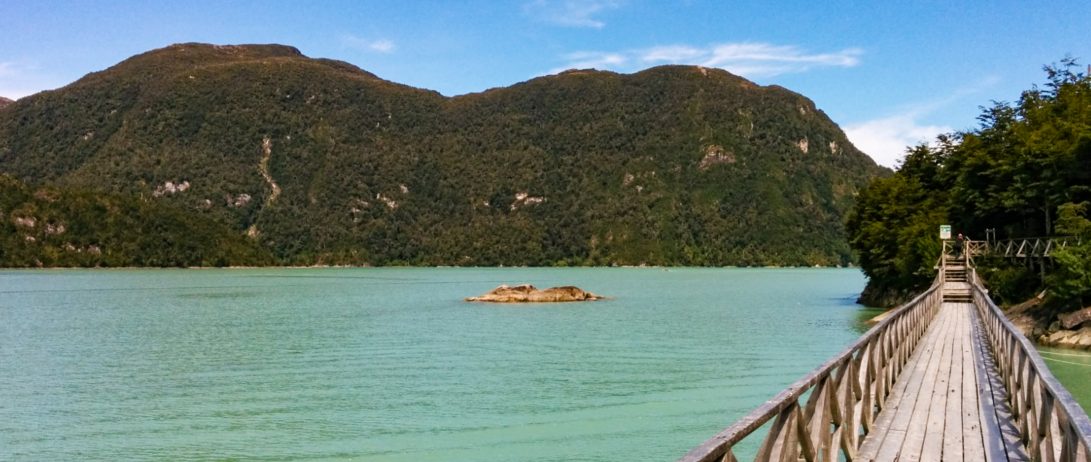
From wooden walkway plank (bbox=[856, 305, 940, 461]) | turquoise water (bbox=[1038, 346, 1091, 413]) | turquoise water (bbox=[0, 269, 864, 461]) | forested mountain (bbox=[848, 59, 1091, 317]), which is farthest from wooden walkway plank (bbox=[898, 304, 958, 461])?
forested mountain (bbox=[848, 59, 1091, 317])

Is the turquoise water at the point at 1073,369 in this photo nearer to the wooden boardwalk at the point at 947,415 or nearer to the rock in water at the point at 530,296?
the wooden boardwalk at the point at 947,415

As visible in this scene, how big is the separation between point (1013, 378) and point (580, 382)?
17.1 metres

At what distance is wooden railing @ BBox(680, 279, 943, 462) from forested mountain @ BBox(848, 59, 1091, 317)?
82.4ft

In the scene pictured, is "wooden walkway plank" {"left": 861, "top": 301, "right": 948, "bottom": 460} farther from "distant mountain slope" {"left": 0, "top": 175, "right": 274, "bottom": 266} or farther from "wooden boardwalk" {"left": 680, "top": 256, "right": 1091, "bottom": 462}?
"distant mountain slope" {"left": 0, "top": 175, "right": 274, "bottom": 266}

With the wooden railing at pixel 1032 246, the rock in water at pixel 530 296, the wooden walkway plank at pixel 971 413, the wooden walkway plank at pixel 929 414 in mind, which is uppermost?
the wooden railing at pixel 1032 246

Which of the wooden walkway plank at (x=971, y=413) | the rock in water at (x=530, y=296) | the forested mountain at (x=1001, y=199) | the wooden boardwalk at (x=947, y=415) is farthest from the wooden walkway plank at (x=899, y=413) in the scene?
the rock in water at (x=530, y=296)

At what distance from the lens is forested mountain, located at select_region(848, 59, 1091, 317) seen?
39000 mm

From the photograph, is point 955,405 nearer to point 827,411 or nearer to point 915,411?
point 915,411

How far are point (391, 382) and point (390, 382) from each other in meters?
→ 0.03

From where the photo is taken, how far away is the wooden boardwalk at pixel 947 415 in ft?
29.3

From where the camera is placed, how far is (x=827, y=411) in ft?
25.4

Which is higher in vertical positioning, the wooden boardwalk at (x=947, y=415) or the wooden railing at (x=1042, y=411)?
the wooden railing at (x=1042, y=411)

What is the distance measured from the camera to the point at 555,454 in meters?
17.5

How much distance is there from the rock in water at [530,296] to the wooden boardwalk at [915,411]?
56985mm
